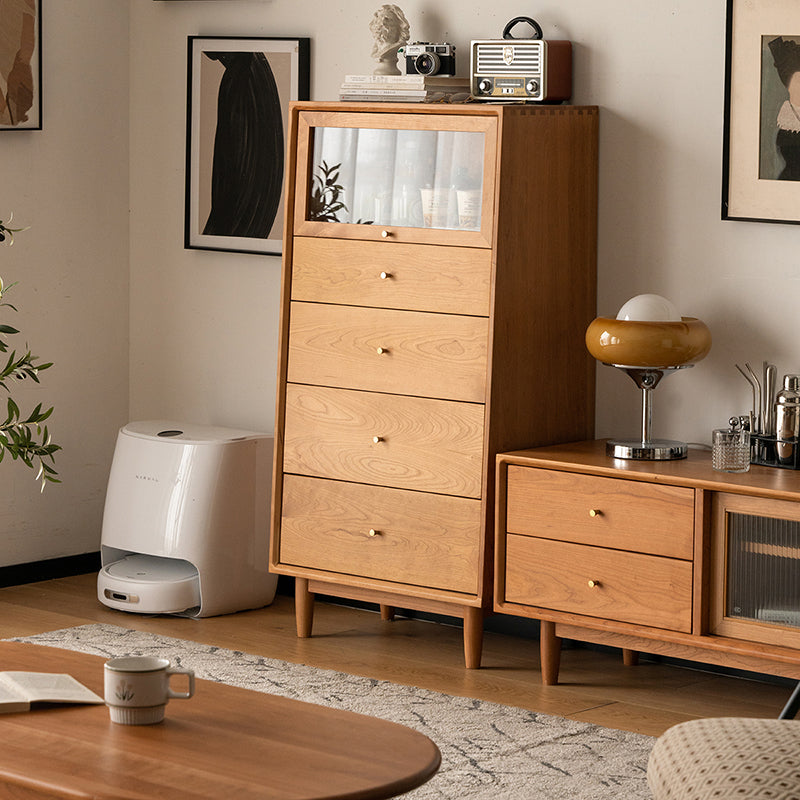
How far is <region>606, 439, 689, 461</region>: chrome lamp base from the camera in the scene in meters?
3.70

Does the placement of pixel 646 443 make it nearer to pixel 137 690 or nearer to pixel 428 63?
pixel 428 63

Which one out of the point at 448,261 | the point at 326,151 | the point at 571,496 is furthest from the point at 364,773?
the point at 326,151

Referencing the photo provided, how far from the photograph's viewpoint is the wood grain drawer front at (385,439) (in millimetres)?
3824

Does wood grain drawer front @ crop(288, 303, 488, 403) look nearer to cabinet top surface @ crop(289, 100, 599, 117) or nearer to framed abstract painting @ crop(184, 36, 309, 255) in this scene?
cabinet top surface @ crop(289, 100, 599, 117)

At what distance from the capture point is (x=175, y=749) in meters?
2.08

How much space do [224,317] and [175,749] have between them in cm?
289

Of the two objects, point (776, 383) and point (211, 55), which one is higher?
point (211, 55)

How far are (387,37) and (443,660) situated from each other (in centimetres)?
170

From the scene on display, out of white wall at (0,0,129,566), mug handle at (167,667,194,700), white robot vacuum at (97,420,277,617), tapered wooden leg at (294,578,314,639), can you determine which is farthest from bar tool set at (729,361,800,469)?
white wall at (0,0,129,566)

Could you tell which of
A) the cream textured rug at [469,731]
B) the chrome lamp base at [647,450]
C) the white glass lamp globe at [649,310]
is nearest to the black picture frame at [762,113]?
the white glass lamp globe at [649,310]

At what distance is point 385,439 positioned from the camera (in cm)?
396

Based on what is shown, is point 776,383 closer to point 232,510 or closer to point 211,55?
point 232,510

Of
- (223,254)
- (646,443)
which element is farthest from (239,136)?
(646,443)

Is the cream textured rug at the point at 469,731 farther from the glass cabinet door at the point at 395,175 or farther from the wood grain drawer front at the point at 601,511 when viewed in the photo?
the glass cabinet door at the point at 395,175
